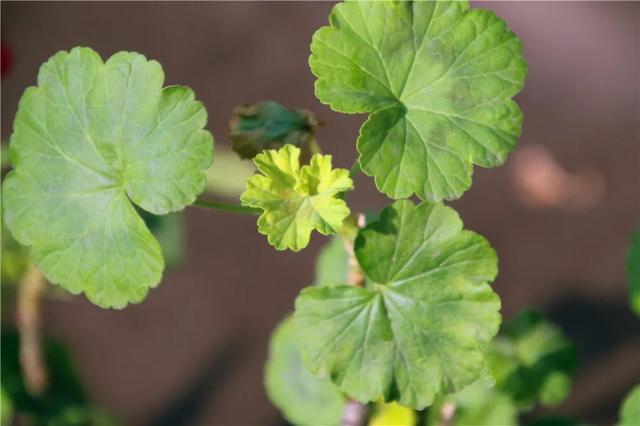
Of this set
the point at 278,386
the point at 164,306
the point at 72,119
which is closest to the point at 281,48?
the point at 164,306

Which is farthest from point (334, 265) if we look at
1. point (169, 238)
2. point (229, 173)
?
point (229, 173)

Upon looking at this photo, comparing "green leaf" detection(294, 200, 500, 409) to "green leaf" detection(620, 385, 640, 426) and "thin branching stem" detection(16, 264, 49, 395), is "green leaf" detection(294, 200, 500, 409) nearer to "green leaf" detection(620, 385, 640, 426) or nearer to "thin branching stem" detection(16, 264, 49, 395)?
"green leaf" detection(620, 385, 640, 426)

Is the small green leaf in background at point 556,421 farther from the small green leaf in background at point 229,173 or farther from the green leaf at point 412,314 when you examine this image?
the small green leaf in background at point 229,173

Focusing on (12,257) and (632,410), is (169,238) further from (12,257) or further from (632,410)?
(632,410)

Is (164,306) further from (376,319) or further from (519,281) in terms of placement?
(376,319)

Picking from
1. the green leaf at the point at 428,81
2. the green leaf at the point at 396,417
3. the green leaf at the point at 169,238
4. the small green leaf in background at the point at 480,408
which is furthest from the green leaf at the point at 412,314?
the green leaf at the point at 169,238

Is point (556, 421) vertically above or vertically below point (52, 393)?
above

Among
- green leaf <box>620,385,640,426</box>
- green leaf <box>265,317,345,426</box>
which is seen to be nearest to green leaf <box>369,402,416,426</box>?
green leaf <box>265,317,345,426</box>

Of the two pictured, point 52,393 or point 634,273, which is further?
point 52,393
